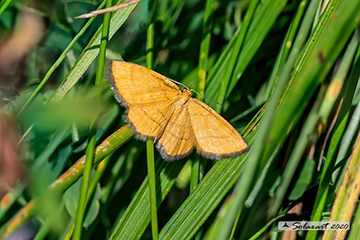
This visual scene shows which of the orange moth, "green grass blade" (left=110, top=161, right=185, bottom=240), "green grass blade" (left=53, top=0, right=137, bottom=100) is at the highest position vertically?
"green grass blade" (left=53, top=0, right=137, bottom=100)

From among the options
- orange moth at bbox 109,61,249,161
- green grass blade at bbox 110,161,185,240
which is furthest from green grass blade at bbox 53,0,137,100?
green grass blade at bbox 110,161,185,240

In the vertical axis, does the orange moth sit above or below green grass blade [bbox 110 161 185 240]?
above

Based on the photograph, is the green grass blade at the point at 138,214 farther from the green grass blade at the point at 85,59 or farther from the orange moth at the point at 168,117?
the green grass blade at the point at 85,59

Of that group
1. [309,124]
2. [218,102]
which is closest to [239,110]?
[218,102]

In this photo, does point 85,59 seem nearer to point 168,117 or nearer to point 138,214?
point 168,117

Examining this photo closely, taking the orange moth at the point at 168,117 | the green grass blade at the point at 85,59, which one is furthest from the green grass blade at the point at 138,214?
the green grass blade at the point at 85,59

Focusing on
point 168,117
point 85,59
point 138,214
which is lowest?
point 138,214

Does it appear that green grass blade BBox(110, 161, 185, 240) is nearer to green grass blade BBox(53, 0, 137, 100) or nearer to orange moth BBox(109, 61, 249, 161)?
orange moth BBox(109, 61, 249, 161)

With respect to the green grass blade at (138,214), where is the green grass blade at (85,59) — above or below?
above

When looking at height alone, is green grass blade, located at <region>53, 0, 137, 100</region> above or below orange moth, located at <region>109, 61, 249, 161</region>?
above

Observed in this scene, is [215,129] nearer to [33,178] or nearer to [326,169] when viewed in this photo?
[326,169]

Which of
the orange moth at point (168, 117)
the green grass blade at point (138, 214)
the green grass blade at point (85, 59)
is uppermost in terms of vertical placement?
the green grass blade at point (85, 59)

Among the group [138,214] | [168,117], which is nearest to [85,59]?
[168,117]
